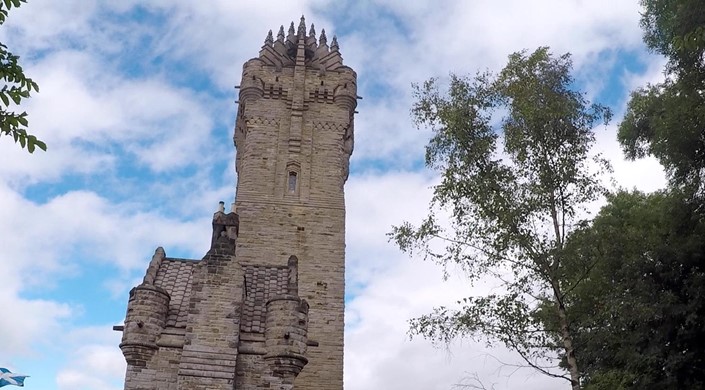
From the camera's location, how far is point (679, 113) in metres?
13.0

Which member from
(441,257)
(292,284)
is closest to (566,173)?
(441,257)

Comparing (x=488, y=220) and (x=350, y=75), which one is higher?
(x=350, y=75)

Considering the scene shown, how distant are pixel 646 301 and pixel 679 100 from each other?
4262 mm

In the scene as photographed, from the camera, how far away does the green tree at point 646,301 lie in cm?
1332

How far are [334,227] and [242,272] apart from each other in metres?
9.08

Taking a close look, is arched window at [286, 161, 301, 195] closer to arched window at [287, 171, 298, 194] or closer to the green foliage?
arched window at [287, 171, 298, 194]

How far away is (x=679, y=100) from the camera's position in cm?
1320

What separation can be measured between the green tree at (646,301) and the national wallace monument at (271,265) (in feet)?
20.3

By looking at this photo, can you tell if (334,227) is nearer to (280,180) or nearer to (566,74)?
(280,180)

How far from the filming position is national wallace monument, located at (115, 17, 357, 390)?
494 inches

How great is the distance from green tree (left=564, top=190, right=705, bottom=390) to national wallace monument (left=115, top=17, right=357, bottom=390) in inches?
244

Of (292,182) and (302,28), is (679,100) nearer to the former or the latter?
(292,182)

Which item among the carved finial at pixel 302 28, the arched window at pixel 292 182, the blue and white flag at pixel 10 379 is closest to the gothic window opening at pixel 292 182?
the arched window at pixel 292 182

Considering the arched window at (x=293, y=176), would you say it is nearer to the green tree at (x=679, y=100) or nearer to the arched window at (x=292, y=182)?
the arched window at (x=292, y=182)
